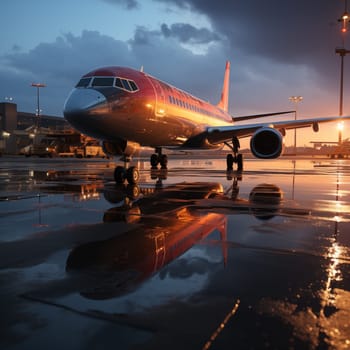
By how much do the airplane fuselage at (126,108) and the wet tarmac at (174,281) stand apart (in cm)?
464

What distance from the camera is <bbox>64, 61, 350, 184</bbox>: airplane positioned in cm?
1018

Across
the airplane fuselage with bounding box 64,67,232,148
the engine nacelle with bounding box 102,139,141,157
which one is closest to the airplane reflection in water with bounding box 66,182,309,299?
the airplane fuselage with bounding box 64,67,232,148

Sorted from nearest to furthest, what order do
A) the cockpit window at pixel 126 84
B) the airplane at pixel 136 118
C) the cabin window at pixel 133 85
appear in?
1. the airplane at pixel 136 118
2. the cockpit window at pixel 126 84
3. the cabin window at pixel 133 85

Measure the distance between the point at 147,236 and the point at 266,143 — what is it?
40.0 ft

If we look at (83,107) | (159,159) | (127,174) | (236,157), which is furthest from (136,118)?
(159,159)

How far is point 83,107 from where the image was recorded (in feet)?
32.1

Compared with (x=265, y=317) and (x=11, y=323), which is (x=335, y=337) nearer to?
(x=265, y=317)

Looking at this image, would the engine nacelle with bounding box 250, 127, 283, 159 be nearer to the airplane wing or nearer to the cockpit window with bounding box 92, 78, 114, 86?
the airplane wing

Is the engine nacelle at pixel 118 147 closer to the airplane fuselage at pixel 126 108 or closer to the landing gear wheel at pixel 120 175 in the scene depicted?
the airplane fuselage at pixel 126 108

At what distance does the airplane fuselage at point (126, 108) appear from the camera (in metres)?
10.0

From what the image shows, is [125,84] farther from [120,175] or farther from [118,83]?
[120,175]

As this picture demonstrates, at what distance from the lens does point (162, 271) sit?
127 inches

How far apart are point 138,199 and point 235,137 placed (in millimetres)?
12408

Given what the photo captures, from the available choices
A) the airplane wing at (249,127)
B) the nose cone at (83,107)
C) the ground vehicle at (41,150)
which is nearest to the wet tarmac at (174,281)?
the nose cone at (83,107)
